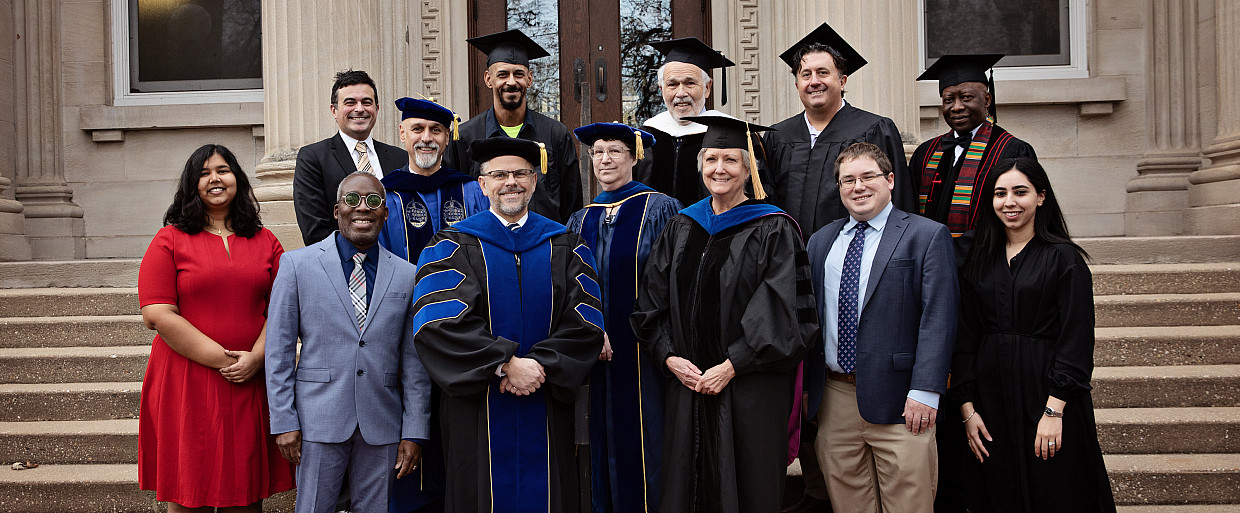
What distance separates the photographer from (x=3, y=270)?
20.1ft

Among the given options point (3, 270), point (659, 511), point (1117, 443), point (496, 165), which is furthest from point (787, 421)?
point (3, 270)

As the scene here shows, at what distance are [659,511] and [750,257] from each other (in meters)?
1.08

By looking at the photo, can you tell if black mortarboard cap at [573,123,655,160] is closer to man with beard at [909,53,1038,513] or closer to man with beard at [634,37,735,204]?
man with beard at [634,37,735,204]

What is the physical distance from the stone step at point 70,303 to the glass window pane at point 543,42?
3405 mm

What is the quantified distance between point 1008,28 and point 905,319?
A: 515 centimetres

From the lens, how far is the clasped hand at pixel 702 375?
310cm

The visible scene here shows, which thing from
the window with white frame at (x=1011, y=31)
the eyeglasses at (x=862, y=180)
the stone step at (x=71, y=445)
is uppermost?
the window with white frame at (x=1011, y=31)

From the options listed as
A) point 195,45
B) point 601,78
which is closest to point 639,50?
point 601,78

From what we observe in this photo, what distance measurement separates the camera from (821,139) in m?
4.01

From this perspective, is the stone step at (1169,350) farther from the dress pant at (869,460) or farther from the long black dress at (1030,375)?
the dress pant at (869,460)

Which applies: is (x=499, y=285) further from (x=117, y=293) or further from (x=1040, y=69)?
(x=1040, y=69)

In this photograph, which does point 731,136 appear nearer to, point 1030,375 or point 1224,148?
point 1030,375

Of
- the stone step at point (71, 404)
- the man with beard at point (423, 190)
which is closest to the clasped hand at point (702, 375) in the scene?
the man with beard at point (423, 190)

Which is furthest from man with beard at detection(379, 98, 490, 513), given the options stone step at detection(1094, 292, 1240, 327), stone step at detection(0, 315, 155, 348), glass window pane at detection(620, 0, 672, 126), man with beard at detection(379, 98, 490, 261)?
stone step at detection(1094, 292, 1240, 327)
